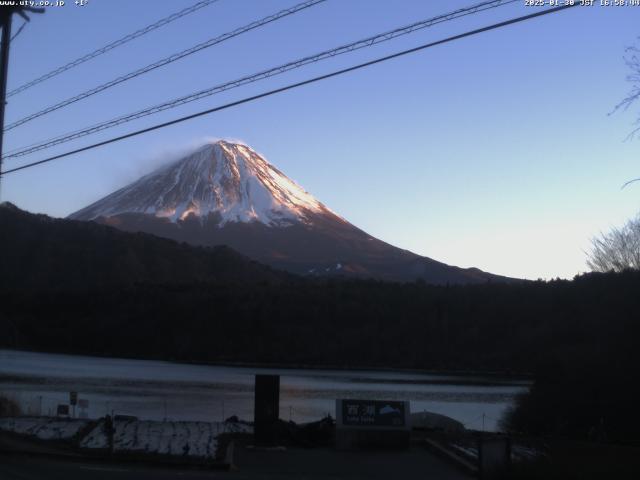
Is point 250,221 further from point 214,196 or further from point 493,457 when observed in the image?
point 493,457

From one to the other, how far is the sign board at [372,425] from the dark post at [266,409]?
4.80 ft

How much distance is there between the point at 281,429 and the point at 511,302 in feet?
224

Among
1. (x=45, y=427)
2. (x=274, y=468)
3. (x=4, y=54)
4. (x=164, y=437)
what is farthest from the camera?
(x=45, y=427)

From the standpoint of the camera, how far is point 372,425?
67.7ft

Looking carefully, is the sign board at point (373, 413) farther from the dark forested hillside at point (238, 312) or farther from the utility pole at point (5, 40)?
the dark forested hillside at point (238, 312)

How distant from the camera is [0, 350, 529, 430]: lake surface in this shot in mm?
36594

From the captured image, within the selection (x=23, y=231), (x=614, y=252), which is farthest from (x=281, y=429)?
(x=23, y=231)

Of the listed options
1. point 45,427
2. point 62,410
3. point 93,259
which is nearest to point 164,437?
point 45,427

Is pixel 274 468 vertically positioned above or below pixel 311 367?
below

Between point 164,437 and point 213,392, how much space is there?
28777 millimetres

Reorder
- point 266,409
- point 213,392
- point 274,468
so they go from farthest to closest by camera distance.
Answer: point 213,392, point 266,409, point 274,468

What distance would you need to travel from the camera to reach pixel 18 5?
1791cm

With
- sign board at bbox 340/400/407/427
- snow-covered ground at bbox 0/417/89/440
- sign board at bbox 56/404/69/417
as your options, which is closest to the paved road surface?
sign board at bbox 340/400/407/427

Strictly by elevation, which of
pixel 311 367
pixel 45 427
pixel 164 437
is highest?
pixel 311 367
